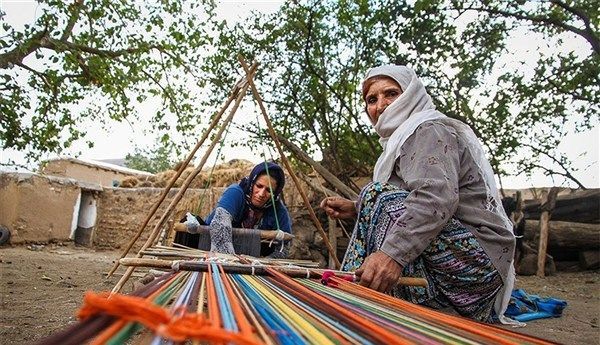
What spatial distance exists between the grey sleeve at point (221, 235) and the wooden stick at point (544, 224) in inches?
171

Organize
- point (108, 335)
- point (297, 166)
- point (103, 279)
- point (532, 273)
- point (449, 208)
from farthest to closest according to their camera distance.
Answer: point (297, 166) → point (532, 273) → point (103, 279) → point (449, 208) → point (108, 335)

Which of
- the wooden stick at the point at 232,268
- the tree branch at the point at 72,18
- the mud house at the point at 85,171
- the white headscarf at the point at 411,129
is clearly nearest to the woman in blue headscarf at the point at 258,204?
the white headscarf at the point at 411,129

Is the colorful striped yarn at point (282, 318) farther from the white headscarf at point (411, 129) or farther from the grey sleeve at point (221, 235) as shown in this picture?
the grey sleeve at point (221, 235)

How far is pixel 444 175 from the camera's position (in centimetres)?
134

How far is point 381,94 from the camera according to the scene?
1845 mm

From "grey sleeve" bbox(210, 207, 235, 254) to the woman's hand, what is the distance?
0.99 metres

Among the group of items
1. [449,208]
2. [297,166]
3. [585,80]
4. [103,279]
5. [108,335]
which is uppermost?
[585,80]

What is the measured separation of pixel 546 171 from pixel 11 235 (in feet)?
24.5

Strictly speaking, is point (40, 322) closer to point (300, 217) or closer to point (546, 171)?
point (300, 217)

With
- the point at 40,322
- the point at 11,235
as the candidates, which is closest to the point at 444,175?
the point at 40,322

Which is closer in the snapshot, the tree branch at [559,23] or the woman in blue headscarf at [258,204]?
the woman in blue headscarf at [258,204]

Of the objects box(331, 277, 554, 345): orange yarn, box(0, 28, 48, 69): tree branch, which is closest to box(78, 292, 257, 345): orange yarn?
box(331, 277, 554, 345): orange yarn

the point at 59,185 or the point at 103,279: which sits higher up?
the point at 59,185

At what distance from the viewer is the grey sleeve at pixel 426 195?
127 cm
